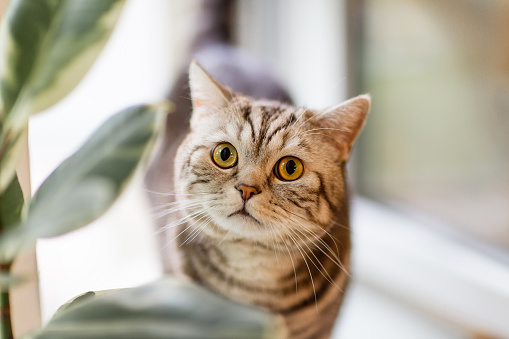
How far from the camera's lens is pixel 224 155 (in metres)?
0.58

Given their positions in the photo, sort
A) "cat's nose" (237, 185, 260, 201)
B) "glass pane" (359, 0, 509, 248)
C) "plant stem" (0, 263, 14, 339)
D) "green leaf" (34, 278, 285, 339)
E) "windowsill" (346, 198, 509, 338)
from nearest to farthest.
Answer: "green leaf" (34, 278, 285, 339) → "plant stem" (0, 263, 14, 339) → "cat's nose" (237, 185, 260, 201) → "windowsill" (346, 198, 509, 338) → "glass pane" (359, 0, 509, 248)

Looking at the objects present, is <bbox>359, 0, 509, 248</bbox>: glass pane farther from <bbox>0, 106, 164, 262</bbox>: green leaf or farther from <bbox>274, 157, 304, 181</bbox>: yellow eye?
<bbox>0, 106, 164, 262</bbox>: green leaf

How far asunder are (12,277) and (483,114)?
3.83ft

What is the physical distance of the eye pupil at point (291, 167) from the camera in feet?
1.86

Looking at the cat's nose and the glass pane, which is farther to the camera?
the glass pane

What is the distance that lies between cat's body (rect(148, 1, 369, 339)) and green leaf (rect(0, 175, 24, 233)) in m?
0.19

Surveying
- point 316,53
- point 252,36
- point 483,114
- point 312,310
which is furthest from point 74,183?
point 252,36

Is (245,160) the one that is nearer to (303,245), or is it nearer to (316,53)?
(303,245)

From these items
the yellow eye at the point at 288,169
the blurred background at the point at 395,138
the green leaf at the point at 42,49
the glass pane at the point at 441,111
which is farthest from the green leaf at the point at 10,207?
the glass pane at the point at 441,111

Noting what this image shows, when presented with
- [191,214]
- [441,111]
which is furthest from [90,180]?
[441,111]

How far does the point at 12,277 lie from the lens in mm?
309

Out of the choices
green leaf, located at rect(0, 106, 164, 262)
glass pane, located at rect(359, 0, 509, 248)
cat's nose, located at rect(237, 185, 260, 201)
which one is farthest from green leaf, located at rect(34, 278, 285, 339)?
glass pane, located at rect(359, 0, 509, 248)

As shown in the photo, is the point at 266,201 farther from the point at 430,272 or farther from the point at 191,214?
the point at 430,272

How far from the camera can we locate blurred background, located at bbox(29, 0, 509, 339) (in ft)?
3.63
